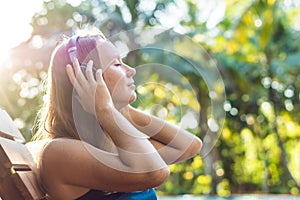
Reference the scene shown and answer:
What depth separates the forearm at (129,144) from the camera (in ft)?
3.49

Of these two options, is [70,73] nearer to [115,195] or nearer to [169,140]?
[115,195]

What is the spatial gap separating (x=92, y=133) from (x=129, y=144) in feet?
0.49

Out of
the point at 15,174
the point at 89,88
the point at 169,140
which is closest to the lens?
the point at 15,174

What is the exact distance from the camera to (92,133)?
1.22 meters

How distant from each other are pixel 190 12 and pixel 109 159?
8.95 metres

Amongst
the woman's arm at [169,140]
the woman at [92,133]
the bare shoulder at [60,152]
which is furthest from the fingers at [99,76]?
Result: the woman's arm at [169,140]

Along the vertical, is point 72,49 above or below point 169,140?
above

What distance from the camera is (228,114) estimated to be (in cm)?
1098

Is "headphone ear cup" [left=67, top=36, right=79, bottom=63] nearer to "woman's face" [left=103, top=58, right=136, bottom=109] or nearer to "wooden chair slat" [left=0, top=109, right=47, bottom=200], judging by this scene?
"woman's face" [left=103, top=58, right=136, bottom=109]

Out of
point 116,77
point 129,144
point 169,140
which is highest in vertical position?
point 116,77

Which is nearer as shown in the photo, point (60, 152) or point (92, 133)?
point (60, 152)

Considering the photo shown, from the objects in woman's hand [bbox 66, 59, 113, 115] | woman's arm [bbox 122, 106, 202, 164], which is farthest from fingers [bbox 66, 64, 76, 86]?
woman's arm [bbox 122, 106, 202, 164]

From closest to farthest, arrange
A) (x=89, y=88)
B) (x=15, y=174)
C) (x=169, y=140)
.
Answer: (x=15, y=174)
(x=89, y=88)
(x=169, y=140)

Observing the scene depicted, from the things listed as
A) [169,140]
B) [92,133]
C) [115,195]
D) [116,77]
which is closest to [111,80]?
[116,77]
